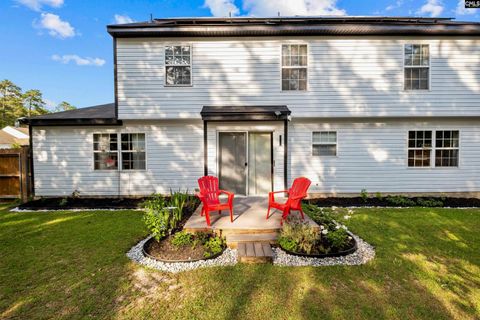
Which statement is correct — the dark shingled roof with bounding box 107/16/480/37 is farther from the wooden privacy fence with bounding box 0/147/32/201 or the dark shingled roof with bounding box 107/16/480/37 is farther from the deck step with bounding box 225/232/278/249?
the deck step with bounding box 225/232/278/249

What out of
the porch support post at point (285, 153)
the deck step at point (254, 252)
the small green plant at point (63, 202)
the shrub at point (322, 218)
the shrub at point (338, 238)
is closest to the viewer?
the deck step at point (254, 252)

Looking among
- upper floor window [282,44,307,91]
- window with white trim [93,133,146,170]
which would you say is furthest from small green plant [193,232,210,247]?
upper floor window [282,44,307,91]

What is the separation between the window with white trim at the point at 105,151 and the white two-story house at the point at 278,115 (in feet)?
0.12

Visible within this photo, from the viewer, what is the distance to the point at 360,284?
11.2 feet

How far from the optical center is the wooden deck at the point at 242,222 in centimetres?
491

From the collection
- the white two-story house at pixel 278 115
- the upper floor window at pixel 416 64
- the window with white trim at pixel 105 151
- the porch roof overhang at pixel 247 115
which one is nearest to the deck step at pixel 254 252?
the white two-story house at pixel 278 115

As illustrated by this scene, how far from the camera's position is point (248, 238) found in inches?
186

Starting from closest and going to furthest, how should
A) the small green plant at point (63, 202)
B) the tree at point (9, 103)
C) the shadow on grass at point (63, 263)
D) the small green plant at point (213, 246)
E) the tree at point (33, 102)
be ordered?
1. the shadow on grass at point (63, 263)
2. the small green plant at point (213, 246)
3. the small green plant at point (63, 202)
4. the tree at point (9, 103)
5. the tree at point (33, 102)

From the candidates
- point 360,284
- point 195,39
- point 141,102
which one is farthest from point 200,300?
point 195,39

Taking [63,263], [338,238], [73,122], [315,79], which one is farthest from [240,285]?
[73,122]

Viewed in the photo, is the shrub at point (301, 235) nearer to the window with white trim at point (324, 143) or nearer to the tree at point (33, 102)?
the window with white trim at point (324, 143)

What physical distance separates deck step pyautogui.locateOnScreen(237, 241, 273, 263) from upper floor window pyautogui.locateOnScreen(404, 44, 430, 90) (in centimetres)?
760

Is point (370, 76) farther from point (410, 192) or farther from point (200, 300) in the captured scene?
point (200, 300)

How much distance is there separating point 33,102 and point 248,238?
190 ft
